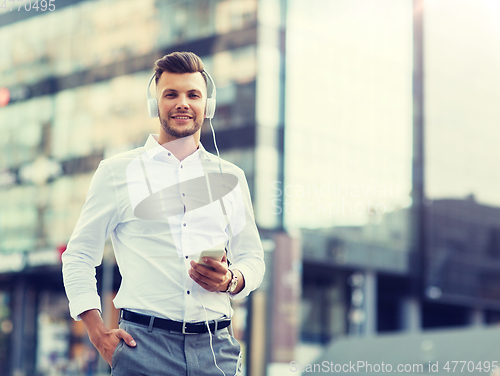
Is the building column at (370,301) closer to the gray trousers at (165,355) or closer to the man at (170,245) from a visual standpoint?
the man at (170,245)

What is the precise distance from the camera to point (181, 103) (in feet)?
7.34

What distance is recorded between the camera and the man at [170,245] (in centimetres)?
201

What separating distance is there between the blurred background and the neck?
517 centimetres

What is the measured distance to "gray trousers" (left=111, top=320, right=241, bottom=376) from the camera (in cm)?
197

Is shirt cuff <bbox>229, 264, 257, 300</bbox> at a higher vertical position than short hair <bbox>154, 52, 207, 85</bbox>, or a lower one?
lower

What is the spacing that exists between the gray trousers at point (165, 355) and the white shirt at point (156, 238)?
7cm

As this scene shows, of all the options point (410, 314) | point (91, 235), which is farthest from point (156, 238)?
point (410, 314)

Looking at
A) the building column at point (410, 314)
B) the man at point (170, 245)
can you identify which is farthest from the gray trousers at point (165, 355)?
the building column at point (410, 314)

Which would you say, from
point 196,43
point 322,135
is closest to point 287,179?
point 322,135

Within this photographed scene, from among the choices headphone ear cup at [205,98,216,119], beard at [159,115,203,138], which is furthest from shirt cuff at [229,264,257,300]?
headphone ear cup at [205,98,216,119]

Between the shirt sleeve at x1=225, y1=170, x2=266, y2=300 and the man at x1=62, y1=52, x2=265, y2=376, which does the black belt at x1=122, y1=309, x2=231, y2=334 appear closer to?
the man at x1=62, y1=52, x2=265, y2=376

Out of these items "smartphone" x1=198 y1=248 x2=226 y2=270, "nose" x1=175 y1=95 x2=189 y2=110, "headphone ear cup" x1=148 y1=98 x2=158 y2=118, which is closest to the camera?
"smartphone" x1=198 y1=248 x2=226 y2=270

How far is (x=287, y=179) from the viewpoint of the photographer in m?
15.4

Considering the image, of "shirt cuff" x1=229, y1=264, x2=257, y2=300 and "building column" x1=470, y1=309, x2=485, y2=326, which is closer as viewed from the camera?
"shirt cuff" x1=229, y1=264, x2=257, y2=300
